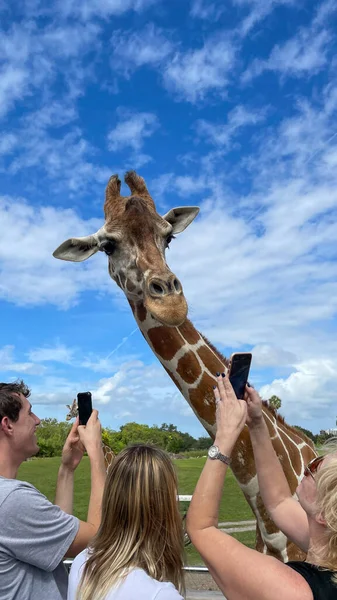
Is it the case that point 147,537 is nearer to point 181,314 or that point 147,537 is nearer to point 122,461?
point 122,461

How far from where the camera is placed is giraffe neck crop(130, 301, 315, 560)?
394 centimetres

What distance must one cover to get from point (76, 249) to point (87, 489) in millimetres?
15794

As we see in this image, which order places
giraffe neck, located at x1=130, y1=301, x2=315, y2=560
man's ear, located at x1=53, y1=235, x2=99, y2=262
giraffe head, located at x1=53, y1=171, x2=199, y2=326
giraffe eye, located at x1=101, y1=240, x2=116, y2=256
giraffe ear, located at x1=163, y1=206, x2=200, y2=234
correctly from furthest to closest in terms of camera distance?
giraffe ear, located at x1=163, y1=206, x2=200, y2=234 < man's ear, located at x1=53, y1=235, x2=99, y2=262 < giraffe eye, located at x1=101, y1=240, x2=116, y2=256 < giraffe head, located at x1=53, y1=171, x2=199, y2=326 < giraffe neck, located at x1=130, y1=301, x2=315, y2=560

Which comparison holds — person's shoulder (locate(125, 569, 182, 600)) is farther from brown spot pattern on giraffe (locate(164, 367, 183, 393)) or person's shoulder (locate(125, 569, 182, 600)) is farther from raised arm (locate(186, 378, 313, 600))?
brown spot pattern on giraffe (locate(164, 367, 183, 393))

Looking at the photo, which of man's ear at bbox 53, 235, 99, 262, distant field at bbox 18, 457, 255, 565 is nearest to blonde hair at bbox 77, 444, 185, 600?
man's ear at bbox 53, 235, 99, 262

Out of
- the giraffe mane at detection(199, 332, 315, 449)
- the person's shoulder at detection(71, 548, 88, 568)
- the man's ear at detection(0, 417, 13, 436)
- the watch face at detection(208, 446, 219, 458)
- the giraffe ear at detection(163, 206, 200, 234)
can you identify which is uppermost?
the giraffe ear at detection(163, 206, 200, 234)

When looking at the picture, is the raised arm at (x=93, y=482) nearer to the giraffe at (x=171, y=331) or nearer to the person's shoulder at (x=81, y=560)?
the person's shoulder at (x=81, y=560)

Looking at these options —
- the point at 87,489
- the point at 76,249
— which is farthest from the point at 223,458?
the point at 87,489

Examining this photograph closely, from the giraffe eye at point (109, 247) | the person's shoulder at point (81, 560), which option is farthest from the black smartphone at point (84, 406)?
the giraffe eye at point (109, 247)

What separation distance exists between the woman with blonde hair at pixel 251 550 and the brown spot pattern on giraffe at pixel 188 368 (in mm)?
2163

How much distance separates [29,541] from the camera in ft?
7.23

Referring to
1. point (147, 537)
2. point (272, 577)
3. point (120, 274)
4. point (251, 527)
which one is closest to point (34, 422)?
point (147, 537)

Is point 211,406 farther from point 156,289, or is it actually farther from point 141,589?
point 141,589

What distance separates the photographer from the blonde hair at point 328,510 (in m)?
1.69
